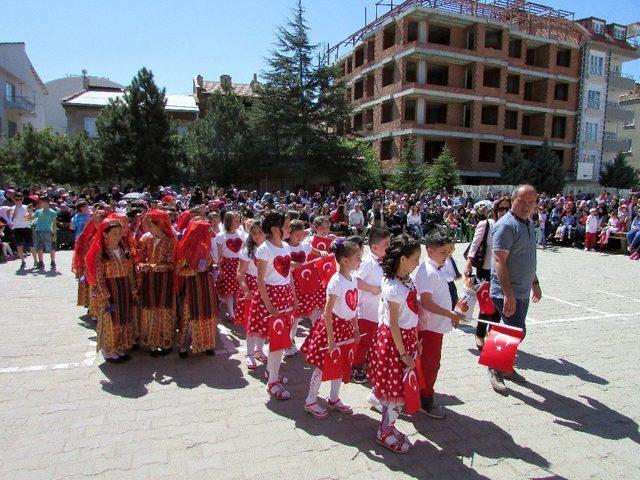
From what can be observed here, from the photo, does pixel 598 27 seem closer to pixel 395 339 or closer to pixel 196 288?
pixel 196 288

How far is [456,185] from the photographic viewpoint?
93.7 feet

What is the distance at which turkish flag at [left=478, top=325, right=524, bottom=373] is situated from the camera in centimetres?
371

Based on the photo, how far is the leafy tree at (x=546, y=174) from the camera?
32.8 m

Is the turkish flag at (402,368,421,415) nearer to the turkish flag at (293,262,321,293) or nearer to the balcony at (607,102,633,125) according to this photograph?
the turkish flag at (293,262,321,293)

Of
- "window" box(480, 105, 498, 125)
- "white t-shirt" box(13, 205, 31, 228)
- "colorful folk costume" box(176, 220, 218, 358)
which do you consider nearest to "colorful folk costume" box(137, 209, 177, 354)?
"colorful folk costume" box(176, 220, 218, 358)

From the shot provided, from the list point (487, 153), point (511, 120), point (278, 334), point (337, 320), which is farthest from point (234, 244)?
point (511, 120)

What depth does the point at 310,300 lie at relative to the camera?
544 centimetres

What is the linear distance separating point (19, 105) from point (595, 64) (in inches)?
1933

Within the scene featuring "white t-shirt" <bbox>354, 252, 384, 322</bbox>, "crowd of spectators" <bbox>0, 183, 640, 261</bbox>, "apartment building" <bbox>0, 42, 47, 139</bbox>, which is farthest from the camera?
"apartment building" <bbox>0, 42, 47, 139</bbox>

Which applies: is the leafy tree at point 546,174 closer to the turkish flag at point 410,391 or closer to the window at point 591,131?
the window at point 591,131

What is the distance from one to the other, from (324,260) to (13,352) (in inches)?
159

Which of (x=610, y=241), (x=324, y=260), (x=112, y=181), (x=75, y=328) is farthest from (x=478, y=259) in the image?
(x=112, y=181)

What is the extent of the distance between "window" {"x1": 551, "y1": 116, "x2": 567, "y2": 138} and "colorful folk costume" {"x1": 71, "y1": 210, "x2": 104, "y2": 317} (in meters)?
43.0

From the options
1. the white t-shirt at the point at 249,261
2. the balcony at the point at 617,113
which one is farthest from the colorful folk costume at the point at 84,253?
the balcony at the point at 617,113
